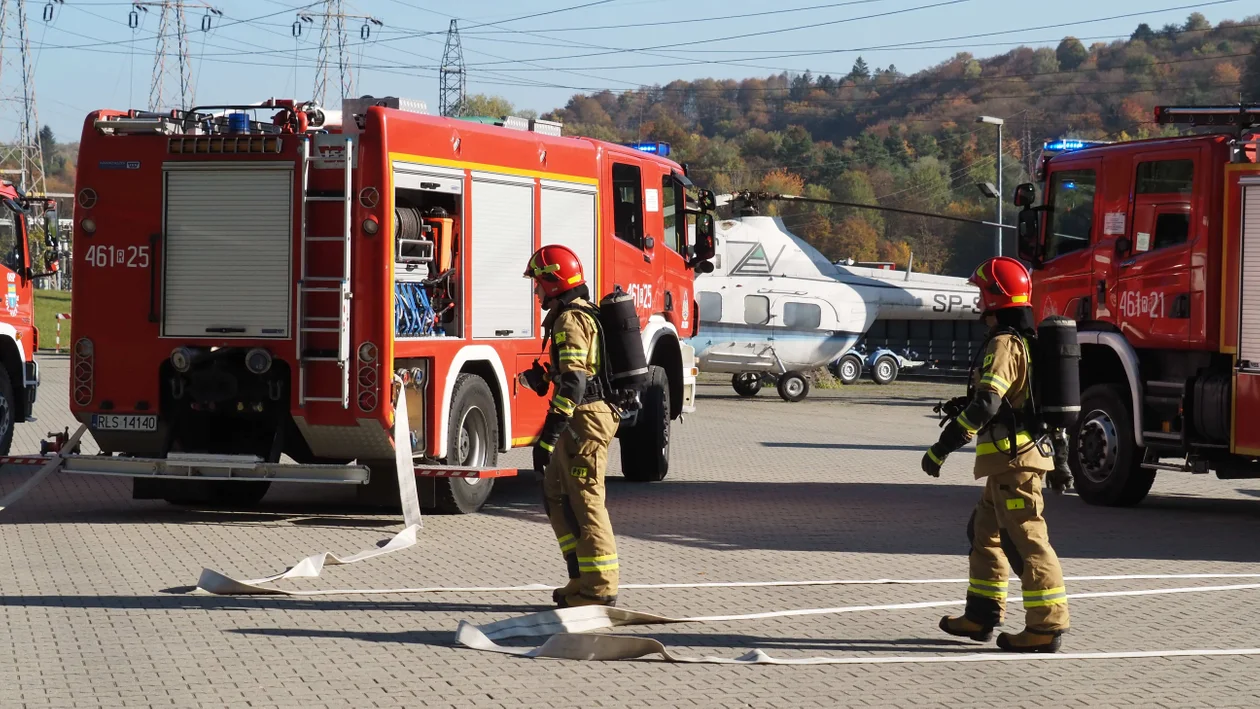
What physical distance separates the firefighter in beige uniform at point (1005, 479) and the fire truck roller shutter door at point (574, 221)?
5.80 meters

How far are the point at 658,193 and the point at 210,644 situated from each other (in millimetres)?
8794

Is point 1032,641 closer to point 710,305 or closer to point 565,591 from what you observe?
point 565,591

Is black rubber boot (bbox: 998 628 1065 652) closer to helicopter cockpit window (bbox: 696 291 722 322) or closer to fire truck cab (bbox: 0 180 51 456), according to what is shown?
fire truck cab (bbox: 0 180 51 456)

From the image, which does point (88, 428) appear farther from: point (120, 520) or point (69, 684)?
point (69, 684)

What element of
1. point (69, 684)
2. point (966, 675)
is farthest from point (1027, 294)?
point (69, 684)

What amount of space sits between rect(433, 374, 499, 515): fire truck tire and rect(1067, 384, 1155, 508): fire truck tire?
16.5 feet

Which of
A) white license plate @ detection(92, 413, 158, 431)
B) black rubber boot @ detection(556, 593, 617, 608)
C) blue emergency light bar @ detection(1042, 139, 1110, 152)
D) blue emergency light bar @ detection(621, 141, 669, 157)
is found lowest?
black rubber boot @ detection(556, 593, 617, 608)

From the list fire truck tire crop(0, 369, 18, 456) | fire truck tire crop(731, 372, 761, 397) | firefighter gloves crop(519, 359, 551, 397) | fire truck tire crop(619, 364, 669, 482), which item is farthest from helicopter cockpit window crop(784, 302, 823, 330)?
firefighter gloves crop(519, 359, 551, 397)

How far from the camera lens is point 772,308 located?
3031 centimetres

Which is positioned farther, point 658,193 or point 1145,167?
point 658,193

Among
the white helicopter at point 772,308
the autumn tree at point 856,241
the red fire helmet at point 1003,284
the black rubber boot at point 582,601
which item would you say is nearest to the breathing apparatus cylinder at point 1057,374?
the red fire helmet at point 1003,284

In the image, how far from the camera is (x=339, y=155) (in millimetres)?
11242

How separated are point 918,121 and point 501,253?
402 feet

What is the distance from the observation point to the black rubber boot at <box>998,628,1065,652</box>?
7492 mm
